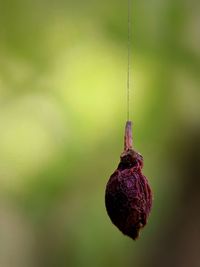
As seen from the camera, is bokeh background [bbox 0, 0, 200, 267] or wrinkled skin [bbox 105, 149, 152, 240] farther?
bokeh background [bbox 0, 0, 200, 267]

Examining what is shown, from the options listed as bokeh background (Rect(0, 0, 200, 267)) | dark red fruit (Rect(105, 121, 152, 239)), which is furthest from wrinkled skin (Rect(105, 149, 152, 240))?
bokeh background (Rect(0, 0, 200, 267))

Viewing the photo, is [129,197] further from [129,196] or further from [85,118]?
[85,118]

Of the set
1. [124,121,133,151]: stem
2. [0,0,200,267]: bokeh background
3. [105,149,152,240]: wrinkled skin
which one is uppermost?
[0,0,200,267]: bokeh background

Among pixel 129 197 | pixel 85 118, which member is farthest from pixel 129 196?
pixel 85 118

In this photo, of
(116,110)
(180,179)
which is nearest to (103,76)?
(116,110)

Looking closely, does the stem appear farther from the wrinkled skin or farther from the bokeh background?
the bokeh background

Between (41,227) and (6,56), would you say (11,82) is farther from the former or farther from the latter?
(41,227)

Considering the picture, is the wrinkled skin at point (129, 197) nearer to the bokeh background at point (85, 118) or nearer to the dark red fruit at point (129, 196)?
the dark red fruit at point (129, 196)

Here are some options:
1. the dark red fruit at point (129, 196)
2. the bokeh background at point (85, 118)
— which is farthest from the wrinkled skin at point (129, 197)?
the bokeh background at point (85, 118)
